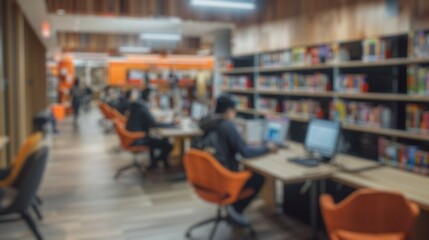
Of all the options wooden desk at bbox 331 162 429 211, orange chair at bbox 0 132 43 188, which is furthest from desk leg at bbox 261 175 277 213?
orange chair at bbox 0 132 43 188

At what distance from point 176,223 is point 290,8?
12.3ft

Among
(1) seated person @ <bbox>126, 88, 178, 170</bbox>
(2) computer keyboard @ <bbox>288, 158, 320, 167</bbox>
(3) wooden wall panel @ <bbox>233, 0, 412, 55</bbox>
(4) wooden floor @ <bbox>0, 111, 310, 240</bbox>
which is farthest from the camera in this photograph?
(1) seated person @ <bbox>126, 88, 178, 170</bbox>

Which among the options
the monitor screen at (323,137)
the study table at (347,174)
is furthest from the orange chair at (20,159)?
the monitor screen at (323,137)

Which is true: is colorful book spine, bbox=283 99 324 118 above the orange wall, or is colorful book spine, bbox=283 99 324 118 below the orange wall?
below

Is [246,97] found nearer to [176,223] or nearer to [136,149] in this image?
[136,149]

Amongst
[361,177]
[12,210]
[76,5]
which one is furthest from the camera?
[76,5]

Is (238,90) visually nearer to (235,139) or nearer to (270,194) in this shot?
(270,194)

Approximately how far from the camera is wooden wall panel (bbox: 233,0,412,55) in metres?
4.33

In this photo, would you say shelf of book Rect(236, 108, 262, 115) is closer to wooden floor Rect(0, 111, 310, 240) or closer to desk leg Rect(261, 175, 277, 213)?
wooden floor Rect(0, 111, 310, 240)

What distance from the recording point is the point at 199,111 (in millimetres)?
7031

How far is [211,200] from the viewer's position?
360 centimetres

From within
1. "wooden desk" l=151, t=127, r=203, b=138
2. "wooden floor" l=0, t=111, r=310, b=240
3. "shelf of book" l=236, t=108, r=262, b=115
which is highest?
"shelf of book" l=236, t=108, r=262, b=115

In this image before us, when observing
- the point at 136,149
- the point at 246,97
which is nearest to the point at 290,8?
the point at 246,97

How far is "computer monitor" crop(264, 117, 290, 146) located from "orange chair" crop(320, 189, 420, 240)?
1.96 metres
